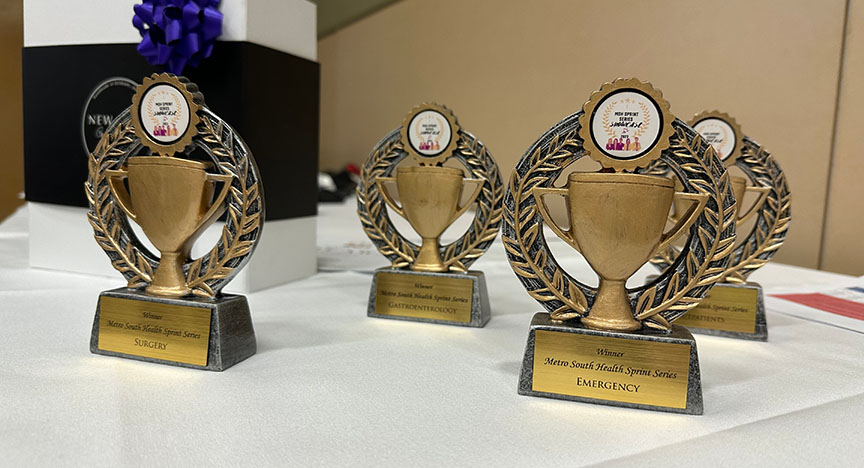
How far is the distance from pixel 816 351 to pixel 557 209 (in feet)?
4.05

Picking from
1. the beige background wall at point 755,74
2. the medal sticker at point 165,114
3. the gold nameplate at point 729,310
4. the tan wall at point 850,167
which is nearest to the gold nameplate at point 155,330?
the medal sticker at point 165,114

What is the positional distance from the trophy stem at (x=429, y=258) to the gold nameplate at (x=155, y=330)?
1.76 ft

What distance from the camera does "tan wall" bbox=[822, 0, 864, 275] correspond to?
2.02 meters

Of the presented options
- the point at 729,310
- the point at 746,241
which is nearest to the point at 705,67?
the point at 746,241

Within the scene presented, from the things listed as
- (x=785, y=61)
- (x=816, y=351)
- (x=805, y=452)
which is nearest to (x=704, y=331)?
(x=816, y=351)

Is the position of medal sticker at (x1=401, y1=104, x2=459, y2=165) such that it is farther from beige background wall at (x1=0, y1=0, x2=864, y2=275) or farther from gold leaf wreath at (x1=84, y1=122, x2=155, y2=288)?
beige background wall at (x1=0, y1=0, x2=864, y2=275)

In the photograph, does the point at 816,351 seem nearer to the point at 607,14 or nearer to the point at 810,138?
the point at 810,138

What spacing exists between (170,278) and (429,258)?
0.57 meters

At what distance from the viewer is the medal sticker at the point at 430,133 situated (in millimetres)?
1406

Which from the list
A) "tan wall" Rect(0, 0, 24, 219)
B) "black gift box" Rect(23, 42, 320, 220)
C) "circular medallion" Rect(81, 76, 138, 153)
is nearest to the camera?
"black gift box" Rect(23, 42, 320, 220)

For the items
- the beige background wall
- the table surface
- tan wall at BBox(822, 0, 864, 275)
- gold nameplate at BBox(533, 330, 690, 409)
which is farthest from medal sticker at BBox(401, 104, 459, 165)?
tan wall at BBox(822, 0, 864, 275)

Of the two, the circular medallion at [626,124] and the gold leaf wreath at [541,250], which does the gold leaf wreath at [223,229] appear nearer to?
the gold leaf wreath at [541,250]

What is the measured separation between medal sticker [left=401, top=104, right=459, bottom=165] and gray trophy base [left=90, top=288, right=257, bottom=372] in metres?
0.55

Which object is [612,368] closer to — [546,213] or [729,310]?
[546,213]
